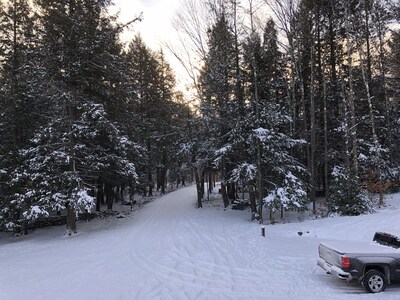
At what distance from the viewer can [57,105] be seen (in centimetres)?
1969

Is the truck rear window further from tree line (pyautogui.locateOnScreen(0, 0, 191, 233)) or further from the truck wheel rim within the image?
tree line (pyautogui.locateOnScreen(0, 0, 191, 233))

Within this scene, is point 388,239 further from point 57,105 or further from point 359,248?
point 57,105

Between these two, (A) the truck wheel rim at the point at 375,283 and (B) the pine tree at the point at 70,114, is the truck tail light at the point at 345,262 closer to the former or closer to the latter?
(A) the truck wheel rim at the point at 375,283

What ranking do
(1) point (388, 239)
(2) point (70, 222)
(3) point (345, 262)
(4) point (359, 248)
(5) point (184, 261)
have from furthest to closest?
(2) point (70, 222) → (5) point (184, 261) → (1) point (388, 239) → (4) point (359, 248) → (3) point (345, 262)

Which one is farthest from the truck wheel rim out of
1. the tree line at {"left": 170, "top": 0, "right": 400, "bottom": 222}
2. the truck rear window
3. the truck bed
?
the tree line at {"left": 170, "top": 0, "right": 400, "bottom": 222}

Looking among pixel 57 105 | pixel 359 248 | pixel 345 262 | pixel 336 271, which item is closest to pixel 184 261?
pixel 336 271

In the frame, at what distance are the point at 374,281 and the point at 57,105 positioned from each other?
1763 cm

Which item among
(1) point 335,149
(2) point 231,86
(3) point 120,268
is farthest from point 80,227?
(1) point 335,149

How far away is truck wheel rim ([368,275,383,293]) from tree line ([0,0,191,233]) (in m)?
13.1

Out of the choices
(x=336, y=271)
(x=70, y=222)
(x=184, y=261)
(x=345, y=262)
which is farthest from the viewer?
(x=70, y=222)

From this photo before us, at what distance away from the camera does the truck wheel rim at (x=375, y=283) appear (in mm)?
8070

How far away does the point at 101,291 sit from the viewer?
28.9ft

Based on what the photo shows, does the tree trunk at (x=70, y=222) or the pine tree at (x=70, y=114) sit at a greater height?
the pine tree at (x=70, y=114)

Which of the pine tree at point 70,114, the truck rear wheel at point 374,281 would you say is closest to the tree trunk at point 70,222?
the pine tree at point 70,114
